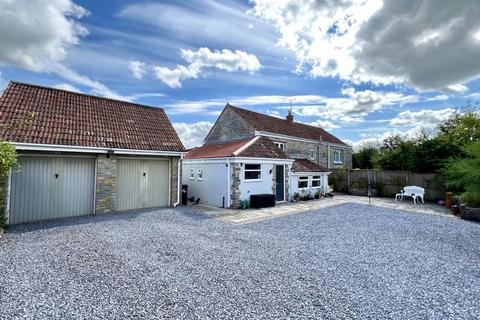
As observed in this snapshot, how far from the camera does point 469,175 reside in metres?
12.8

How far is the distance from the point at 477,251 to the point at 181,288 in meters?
8.65

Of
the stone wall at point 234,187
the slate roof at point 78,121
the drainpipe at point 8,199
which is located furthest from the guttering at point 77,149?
the stone wall at point 234,187

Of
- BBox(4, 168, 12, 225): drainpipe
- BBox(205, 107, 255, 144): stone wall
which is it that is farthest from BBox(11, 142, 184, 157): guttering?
BBox(205, 107, 255, 144): stone wall

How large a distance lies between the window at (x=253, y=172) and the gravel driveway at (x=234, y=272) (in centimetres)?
540

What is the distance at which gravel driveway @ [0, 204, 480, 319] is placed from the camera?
3.84 metres

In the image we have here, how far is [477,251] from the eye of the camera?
715cm

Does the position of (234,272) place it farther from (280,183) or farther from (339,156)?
(339,156)

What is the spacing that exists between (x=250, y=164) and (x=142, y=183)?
6.23 metres

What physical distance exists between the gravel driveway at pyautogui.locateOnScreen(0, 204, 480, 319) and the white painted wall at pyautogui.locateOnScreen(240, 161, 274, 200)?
4.87 m

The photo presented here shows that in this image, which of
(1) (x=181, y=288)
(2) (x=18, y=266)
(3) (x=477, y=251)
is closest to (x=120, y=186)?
(2) (x=18, y=266)

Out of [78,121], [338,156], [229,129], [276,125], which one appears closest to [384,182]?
[338,156]

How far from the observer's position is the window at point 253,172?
14.5m

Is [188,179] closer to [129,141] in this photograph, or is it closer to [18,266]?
[129,141]

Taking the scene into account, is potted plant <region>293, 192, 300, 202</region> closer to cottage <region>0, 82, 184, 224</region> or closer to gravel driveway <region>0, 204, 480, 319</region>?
gravel driveway <region>0, 204, 480, 319</region>
